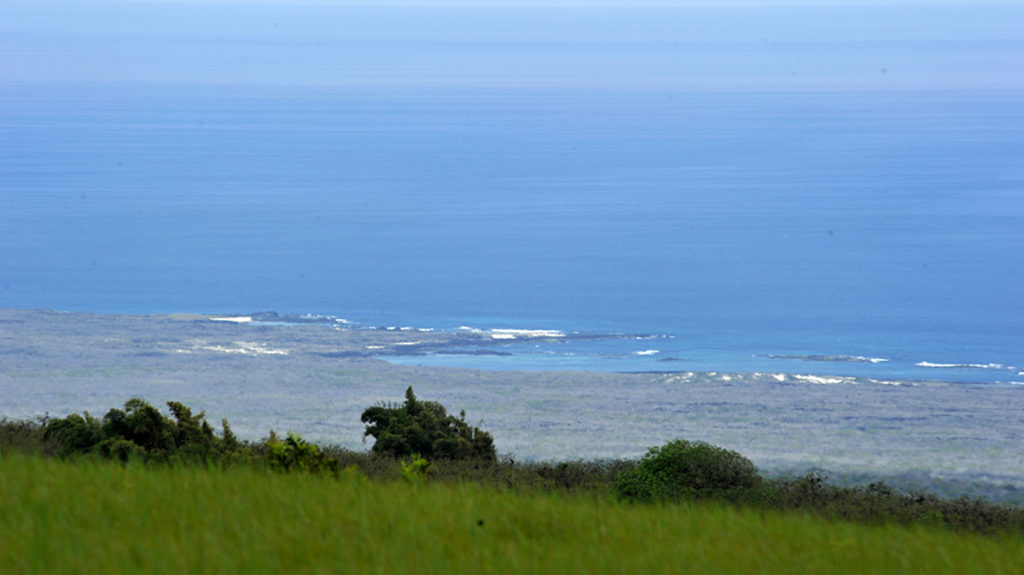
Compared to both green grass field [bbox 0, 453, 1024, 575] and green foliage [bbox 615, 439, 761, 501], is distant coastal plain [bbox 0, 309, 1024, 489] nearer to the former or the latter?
green foliage [bbox 615, 439, 761, 501]

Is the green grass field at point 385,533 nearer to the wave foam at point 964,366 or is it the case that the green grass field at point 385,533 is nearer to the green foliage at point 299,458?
the green foliage at point 299,458

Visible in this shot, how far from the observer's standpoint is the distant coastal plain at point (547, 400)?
909 inches

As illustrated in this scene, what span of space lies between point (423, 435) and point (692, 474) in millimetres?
4275

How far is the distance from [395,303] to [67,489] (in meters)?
77.3

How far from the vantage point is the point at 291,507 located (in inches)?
241

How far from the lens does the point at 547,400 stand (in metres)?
31.2

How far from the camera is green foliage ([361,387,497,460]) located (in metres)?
16.4

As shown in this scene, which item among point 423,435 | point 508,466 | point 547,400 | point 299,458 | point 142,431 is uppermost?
point 299,458

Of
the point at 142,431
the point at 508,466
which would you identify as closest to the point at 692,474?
the point at 508,466

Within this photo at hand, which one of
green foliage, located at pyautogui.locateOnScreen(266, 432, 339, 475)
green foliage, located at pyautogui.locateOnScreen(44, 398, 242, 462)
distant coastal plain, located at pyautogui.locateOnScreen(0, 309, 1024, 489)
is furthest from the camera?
distant coastal plain, located at pyautogui.locateOnScreen(0, 309, 1024, 489)

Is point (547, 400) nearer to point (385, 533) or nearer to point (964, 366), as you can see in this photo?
point (385, 533)

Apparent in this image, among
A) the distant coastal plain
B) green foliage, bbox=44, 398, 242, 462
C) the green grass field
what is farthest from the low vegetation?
the distant coastal plain

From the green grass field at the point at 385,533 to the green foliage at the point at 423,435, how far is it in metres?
9.21

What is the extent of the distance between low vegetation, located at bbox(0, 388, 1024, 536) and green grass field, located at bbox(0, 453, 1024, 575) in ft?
11.6
